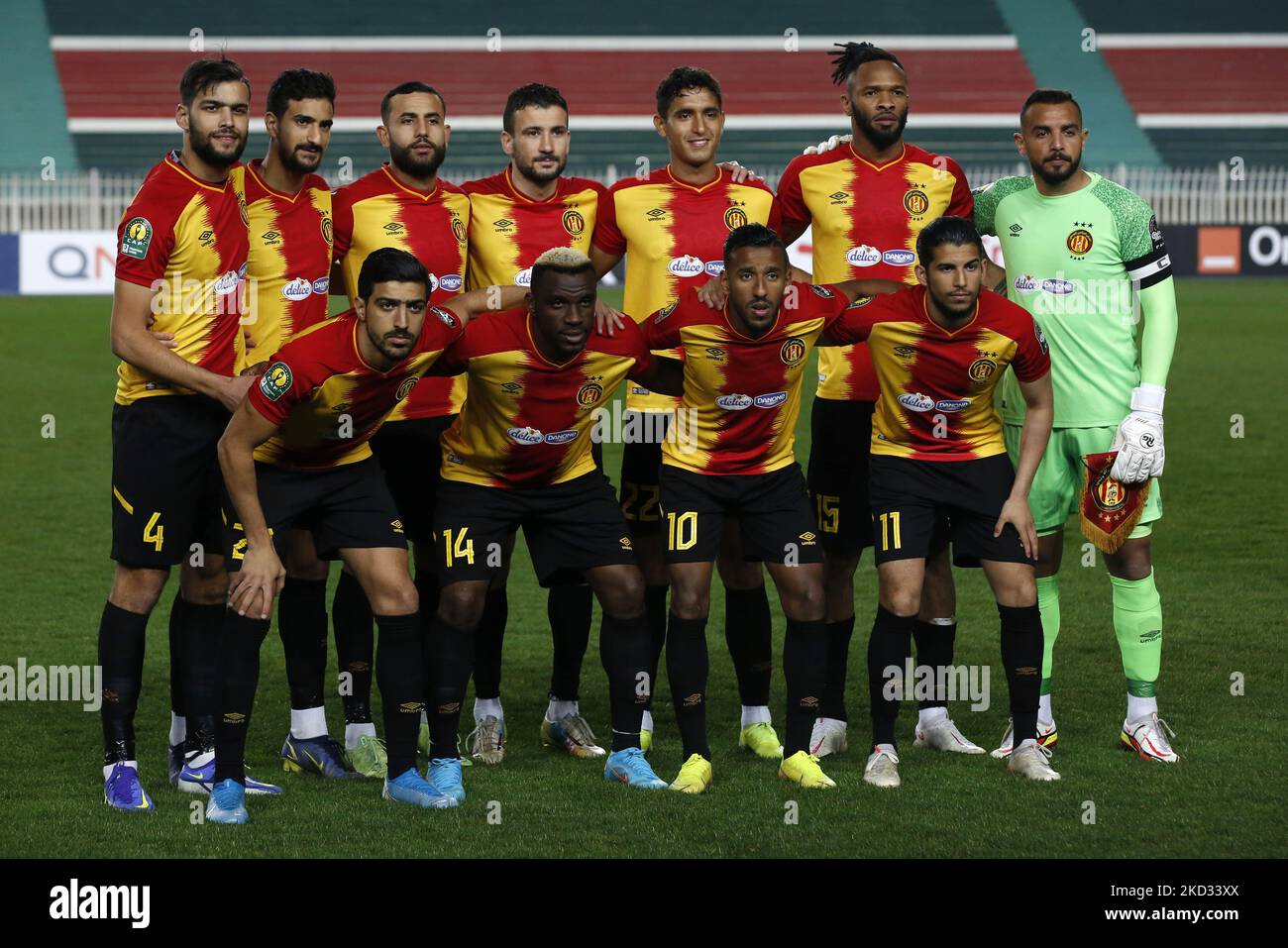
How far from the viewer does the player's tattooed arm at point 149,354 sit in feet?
18.8

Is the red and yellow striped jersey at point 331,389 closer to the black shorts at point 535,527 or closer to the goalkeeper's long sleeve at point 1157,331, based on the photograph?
the black shorts at point 535,527

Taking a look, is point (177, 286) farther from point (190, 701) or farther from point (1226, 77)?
point (1226, 77)

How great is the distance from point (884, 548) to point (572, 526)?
1.11 m

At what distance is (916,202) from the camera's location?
6.77 m

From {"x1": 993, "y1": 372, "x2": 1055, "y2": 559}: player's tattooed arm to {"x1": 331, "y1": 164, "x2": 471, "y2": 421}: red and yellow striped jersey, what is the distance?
2.11 meters

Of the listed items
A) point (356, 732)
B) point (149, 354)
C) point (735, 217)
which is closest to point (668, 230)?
point (735, 217)

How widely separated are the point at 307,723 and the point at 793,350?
2202 millimetres

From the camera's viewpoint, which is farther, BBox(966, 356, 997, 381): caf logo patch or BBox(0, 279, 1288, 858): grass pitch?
BBox(966, 356, 997, 381): caf logo patch

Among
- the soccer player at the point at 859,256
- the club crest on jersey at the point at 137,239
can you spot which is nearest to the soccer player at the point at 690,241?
the soccer player at the point at 859,256

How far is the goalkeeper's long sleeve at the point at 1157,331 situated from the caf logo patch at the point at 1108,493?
15.3 inches

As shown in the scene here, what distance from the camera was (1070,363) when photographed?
21.4ft

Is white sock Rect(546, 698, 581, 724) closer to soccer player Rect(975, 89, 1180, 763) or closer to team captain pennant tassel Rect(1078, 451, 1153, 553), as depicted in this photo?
soccer player Rect(975, 89, 1180, 763)

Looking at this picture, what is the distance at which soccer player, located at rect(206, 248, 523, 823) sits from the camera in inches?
219

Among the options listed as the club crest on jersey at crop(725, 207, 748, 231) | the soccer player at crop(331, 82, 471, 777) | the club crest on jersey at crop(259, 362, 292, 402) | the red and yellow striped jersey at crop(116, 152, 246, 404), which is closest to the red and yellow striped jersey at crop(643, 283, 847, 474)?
the club crest on jersey at crop(725, 207, 748, 231)
